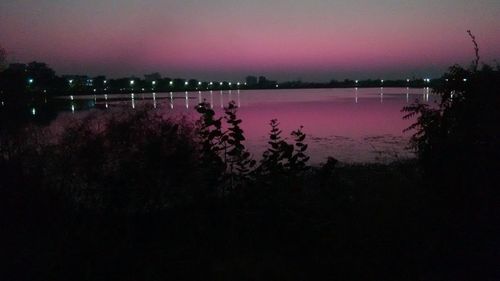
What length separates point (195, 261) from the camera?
21.1 feet

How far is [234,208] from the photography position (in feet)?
24.7

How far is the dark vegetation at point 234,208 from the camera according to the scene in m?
6.25

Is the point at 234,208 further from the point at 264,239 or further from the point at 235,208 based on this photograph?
the point at 264,239

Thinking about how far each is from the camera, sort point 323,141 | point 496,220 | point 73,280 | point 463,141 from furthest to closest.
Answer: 1. point 323,141
2. point 463,141
3. point 496,220
4. point 73,280

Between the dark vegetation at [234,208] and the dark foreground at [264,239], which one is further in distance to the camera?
the dark vegetation at [234,208]

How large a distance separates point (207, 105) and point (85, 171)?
86.8 inches

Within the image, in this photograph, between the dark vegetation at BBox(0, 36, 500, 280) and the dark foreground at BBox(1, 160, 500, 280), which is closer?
the dark foreground at BBox(1, 160, 500, 280)

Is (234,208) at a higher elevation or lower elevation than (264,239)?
higher

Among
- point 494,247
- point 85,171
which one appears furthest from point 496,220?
point 85,171

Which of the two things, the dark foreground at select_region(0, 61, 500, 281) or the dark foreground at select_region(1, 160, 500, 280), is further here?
the dark foreground at select_region(0, 61, 500, 281)

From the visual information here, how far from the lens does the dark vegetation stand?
6.25 m

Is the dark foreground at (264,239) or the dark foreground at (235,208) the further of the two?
the dark foreground at (235,208)

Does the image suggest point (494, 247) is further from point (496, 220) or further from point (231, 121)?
point (231, 121)

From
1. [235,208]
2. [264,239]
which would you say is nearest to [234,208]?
[235,208]
